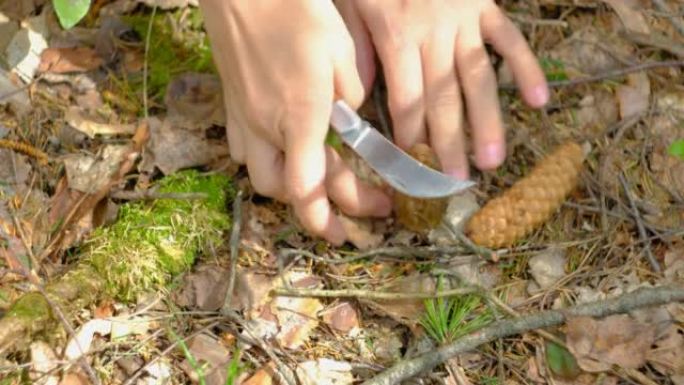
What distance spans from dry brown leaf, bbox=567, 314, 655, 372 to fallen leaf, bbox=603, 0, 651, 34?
0.91 meters

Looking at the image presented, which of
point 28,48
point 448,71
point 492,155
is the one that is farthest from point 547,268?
point 28,48

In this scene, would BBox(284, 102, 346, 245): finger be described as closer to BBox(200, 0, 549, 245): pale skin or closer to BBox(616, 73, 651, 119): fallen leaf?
BBox(200, 0, 549, 245): pale skin

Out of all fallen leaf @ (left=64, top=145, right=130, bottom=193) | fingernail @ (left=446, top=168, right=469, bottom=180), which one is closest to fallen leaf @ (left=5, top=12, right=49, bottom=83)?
fallen leaf @ (left=64, top=145, right=130, bottom=193)

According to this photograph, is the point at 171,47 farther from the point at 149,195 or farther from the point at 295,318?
the point at 295,318

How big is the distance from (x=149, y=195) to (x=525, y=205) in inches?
37.1

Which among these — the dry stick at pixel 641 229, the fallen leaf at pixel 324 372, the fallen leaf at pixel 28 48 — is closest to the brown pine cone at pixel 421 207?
the fallen leaf at pixel 324 372

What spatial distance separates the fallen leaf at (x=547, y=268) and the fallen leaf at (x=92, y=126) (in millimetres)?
1130

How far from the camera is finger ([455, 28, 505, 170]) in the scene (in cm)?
219

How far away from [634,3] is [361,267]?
1.14 metres

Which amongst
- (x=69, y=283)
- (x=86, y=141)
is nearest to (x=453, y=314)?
(x=69, y=283)

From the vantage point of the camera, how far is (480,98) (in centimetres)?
222

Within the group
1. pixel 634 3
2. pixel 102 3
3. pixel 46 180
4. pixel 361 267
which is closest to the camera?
pixel 361 267

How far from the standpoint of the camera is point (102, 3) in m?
2.66

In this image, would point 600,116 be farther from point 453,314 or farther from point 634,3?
point 453,314
